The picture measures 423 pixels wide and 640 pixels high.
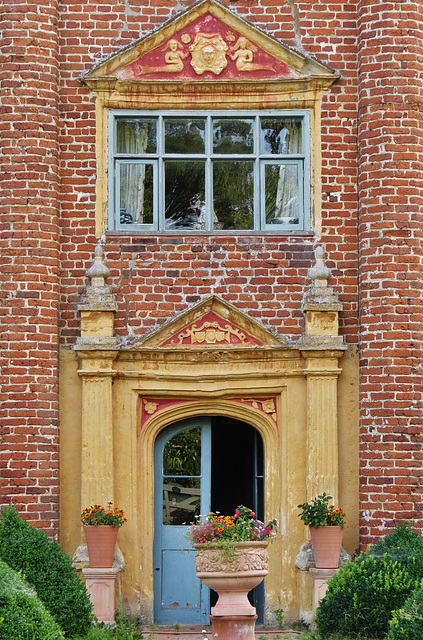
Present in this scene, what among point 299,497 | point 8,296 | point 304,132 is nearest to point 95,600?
point 299,497

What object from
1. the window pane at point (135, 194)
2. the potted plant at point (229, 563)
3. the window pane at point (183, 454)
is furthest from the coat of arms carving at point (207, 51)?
the potted plant at point (229, 563)

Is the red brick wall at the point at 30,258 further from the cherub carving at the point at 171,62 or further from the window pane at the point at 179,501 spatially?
the window pane at the point at 179,501

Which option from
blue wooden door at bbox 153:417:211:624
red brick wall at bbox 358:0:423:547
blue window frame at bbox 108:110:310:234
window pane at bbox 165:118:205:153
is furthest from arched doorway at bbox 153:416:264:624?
window pane at bbox 165:118:205:153

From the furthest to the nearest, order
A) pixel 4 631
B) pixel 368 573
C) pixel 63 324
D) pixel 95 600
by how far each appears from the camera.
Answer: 1. pixel 63 324
2. pixel 95 600
3. pixel 368 573
4. pixel 4 631

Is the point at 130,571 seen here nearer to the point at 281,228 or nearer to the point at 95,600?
the point at 95,600

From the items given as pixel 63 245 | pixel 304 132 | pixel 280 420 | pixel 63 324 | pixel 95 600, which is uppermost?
pixel 304 132

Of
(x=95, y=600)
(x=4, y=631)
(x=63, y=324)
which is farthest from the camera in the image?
(x=63, y=324)

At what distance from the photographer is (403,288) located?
1275cm

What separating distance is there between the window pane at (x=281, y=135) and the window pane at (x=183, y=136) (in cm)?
73

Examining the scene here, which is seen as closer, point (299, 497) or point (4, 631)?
point (4, 631)

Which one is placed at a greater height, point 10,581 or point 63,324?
point 63,324

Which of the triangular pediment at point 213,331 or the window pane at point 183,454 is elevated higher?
the triangular pediment at point 213,331

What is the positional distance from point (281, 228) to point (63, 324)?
273 cm

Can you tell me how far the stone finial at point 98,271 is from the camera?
12844 mm
